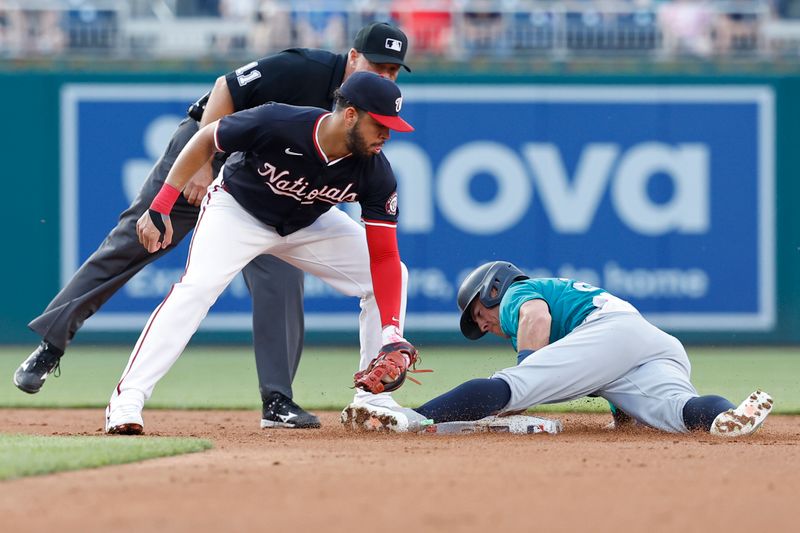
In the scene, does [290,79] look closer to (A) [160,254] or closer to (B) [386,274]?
(A) [160,254]

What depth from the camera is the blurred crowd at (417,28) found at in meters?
12.6

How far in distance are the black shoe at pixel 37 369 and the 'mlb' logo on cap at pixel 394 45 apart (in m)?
2.28

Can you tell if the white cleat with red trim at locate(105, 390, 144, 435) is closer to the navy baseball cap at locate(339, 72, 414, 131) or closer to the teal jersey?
the navy baseball cap at locate(339, 72, 414, 131)

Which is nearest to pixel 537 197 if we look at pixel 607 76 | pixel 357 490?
pixel 607 76

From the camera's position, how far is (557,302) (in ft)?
19.2

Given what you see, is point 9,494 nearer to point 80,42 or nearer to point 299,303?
point 299,303

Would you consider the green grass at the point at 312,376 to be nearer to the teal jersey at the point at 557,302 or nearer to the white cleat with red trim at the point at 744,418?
the teal jersey at the point at 557,302

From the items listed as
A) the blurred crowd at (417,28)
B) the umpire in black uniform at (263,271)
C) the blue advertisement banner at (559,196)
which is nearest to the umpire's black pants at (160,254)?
the umpire in black uniform at (263,271)

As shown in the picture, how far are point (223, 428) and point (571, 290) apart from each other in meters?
1.89

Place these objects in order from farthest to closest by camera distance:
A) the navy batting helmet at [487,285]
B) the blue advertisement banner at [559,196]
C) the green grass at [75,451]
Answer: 1. the blue advertisement banner at [559,196]
2. the navy batting helmet at [487,285]
3. the green grass at [75,451]

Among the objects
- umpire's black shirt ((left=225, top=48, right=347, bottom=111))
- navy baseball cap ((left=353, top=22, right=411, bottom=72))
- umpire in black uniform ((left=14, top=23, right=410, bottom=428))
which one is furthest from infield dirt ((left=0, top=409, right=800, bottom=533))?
navy baseball cap ((left=353, top=22, right=411, bottom=72))

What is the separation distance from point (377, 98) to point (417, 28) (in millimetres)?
7849

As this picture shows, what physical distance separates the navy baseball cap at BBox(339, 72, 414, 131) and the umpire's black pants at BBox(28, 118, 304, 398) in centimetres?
139

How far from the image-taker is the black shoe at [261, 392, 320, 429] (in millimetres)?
6191
